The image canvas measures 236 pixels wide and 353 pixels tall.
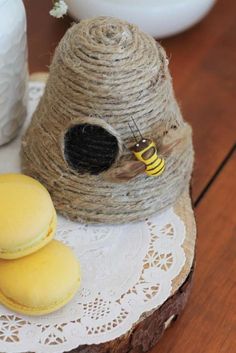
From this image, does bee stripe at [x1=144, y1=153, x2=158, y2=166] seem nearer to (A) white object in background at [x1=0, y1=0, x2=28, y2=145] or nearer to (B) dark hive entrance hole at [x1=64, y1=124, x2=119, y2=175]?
(B) dark hive entrance hole at [x1=64, y1=124, x2=119, y2=175]

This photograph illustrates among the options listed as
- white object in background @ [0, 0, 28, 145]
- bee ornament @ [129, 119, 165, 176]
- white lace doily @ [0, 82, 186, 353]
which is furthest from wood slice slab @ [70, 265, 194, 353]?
white object in background @ [0, 0, 28, 145]

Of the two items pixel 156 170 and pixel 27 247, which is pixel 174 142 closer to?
pixel 156 170

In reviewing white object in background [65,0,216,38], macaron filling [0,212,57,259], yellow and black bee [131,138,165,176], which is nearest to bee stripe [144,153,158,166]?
yellow and black bee [131,138,165,176]

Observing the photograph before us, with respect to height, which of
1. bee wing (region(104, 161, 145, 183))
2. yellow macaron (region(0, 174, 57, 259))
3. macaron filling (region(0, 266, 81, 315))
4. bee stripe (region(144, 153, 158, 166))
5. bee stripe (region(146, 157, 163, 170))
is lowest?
macaron filling (region(0, 266, 81, 315))

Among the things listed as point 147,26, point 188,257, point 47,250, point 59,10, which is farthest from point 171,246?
point 147,26

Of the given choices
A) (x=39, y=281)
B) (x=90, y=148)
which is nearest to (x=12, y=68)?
(x=90, y=148)

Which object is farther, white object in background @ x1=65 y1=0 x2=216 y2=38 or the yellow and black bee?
white object in background @ x1=65 y1=0 x2=216 y2=38

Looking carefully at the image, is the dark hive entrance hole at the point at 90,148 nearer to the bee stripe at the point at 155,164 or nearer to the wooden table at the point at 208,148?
the bee stripe at the point at 155,164

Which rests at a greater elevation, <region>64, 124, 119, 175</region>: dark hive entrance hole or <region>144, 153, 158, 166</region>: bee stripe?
<region>144, 153, 158, 166</region>: bee stripe

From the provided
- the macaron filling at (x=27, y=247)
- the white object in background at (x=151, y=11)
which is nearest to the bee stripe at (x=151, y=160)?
the macaron filling at (x=27, y=247)
